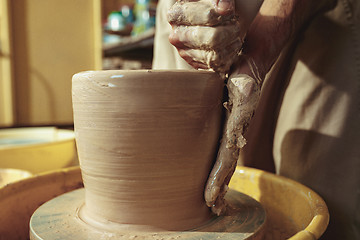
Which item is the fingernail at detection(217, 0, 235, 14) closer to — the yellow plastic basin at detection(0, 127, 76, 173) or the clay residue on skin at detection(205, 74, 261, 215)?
the clay residue on skin at detection(205, 74, 261, 215)

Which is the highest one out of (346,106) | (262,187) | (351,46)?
(351,46)

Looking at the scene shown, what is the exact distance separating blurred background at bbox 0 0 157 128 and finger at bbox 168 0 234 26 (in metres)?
2.79

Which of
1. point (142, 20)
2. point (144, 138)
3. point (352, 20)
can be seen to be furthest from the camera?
point (142, 20)

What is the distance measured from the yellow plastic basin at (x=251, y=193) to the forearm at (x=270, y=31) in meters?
0.33

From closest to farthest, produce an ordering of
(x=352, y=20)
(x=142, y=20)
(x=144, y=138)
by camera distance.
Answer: (x=144, y=138), (x=352, y=20), (x=142, y=20)

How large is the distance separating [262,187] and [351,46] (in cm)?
47

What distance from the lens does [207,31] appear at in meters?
0.55

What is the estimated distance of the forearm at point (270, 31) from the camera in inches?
25.0

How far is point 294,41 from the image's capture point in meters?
0.97

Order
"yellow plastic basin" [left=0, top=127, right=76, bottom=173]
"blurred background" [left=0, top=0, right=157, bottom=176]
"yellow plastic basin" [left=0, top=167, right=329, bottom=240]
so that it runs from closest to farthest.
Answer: "yellow plastic basin" [left=0, top=167, right=329, bottom=240], "yellow plastic basin" [left=0, top=127, right=76, bottom=173], "blurred background" [left=0, top=0, right=157, bottom=176]

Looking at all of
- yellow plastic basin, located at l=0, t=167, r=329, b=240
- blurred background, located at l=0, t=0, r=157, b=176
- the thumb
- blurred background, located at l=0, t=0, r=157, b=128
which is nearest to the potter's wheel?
yellow plastic basin, located at l=0, t=167, r=329, b=240

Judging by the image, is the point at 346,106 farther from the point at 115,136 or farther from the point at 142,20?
the point at 142,20

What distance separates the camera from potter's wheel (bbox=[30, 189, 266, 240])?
571mm

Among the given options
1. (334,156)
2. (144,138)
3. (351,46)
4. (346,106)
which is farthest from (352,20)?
(144,138)
